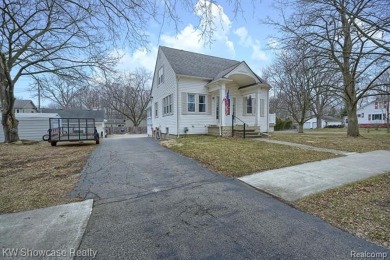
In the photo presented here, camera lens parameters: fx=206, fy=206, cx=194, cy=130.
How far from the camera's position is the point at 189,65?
15.7 meters

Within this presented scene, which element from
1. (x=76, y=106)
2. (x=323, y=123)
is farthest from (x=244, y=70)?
(x=323, y=123)

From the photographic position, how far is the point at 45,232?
9.57 ft

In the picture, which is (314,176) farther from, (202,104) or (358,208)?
(202,104)

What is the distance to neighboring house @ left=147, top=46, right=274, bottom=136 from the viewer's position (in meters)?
13.9

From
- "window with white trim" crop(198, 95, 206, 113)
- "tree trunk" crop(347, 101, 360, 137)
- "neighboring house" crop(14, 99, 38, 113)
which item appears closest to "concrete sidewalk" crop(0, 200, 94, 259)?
"window with white trim" crop(198, 95, 206, 113)

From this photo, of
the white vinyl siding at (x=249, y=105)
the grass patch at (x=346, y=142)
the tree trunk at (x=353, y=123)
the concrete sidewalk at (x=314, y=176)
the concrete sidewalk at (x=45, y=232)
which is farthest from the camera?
the white vinyl siding at (x=249, y=105)

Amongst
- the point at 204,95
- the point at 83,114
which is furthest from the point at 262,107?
the point at 83,114

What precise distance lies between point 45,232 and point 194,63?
15.2 m

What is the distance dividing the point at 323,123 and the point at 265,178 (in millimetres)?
72295

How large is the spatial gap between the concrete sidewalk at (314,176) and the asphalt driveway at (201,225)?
1.67 ft

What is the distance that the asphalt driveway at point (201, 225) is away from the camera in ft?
8.26

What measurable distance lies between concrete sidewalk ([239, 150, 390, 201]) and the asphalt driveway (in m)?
0.51

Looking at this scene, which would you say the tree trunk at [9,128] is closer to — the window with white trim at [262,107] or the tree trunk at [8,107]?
the tree trunk at [8,107]

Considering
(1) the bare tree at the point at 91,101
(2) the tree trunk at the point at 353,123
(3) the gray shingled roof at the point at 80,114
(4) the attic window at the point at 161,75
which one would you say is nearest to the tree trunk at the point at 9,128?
(4) the attic window at the point at 161,75
